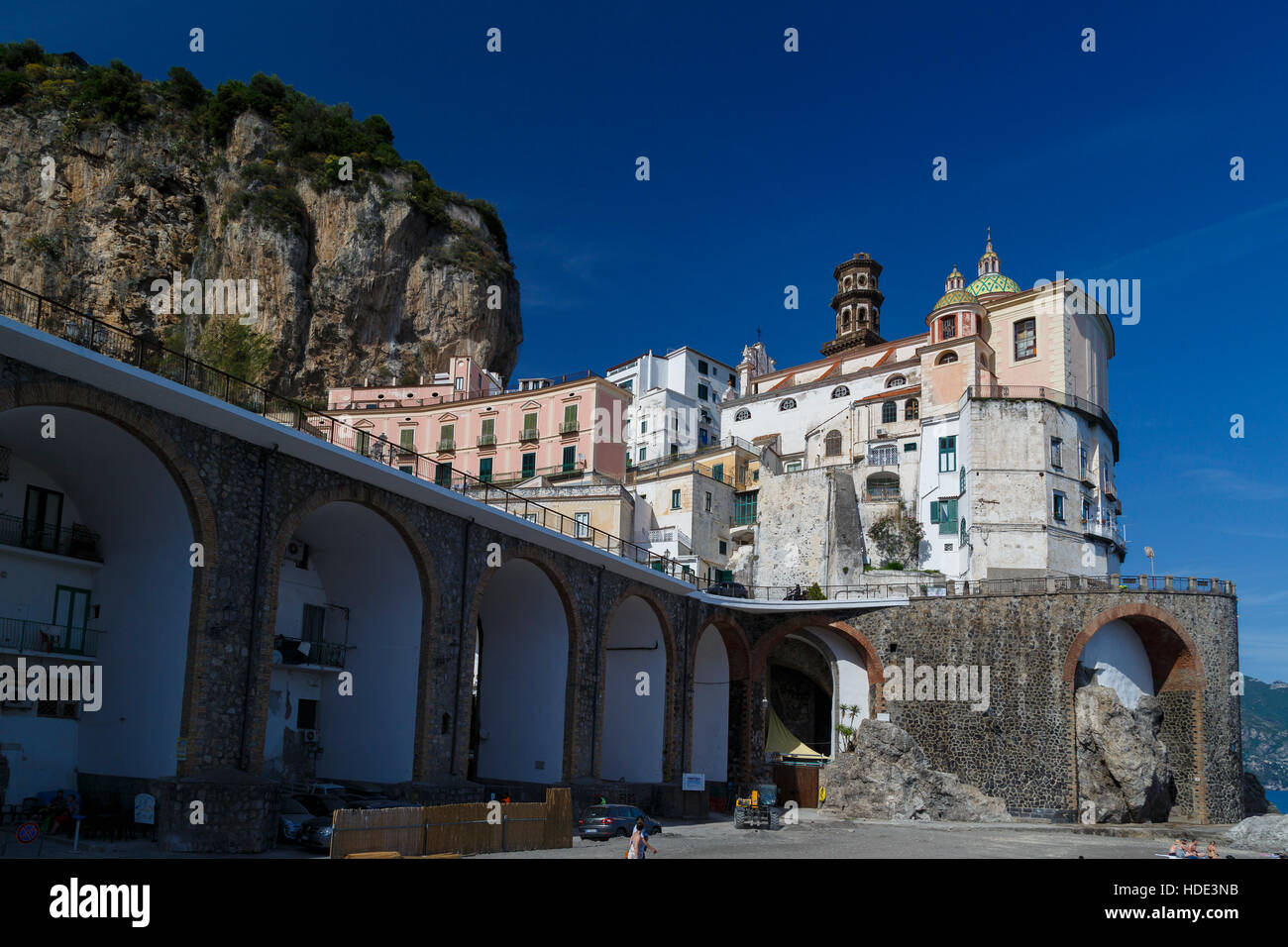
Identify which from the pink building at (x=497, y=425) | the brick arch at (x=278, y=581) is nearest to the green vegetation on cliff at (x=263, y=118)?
the pink building at (x=497, y=425)

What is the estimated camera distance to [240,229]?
64.2 m

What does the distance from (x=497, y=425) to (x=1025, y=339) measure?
28623 mm

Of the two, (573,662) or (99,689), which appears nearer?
(99,689)

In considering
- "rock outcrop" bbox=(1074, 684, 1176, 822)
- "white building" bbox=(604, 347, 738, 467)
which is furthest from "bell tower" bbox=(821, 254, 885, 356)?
"rock outcrop" bbox=(1074, 684, 1176, 822)

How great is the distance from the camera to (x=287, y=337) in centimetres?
6344

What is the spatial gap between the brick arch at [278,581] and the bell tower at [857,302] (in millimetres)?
60394

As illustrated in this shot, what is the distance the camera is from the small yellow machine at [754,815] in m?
34.2

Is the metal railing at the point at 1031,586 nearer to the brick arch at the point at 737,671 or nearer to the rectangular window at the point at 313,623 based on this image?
the brick arch at the point at 737,671

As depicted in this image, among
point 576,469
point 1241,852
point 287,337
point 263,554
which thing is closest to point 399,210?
point 287,337

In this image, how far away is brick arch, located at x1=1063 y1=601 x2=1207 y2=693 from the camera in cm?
3925

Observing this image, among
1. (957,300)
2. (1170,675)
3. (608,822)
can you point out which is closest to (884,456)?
(957,300)
